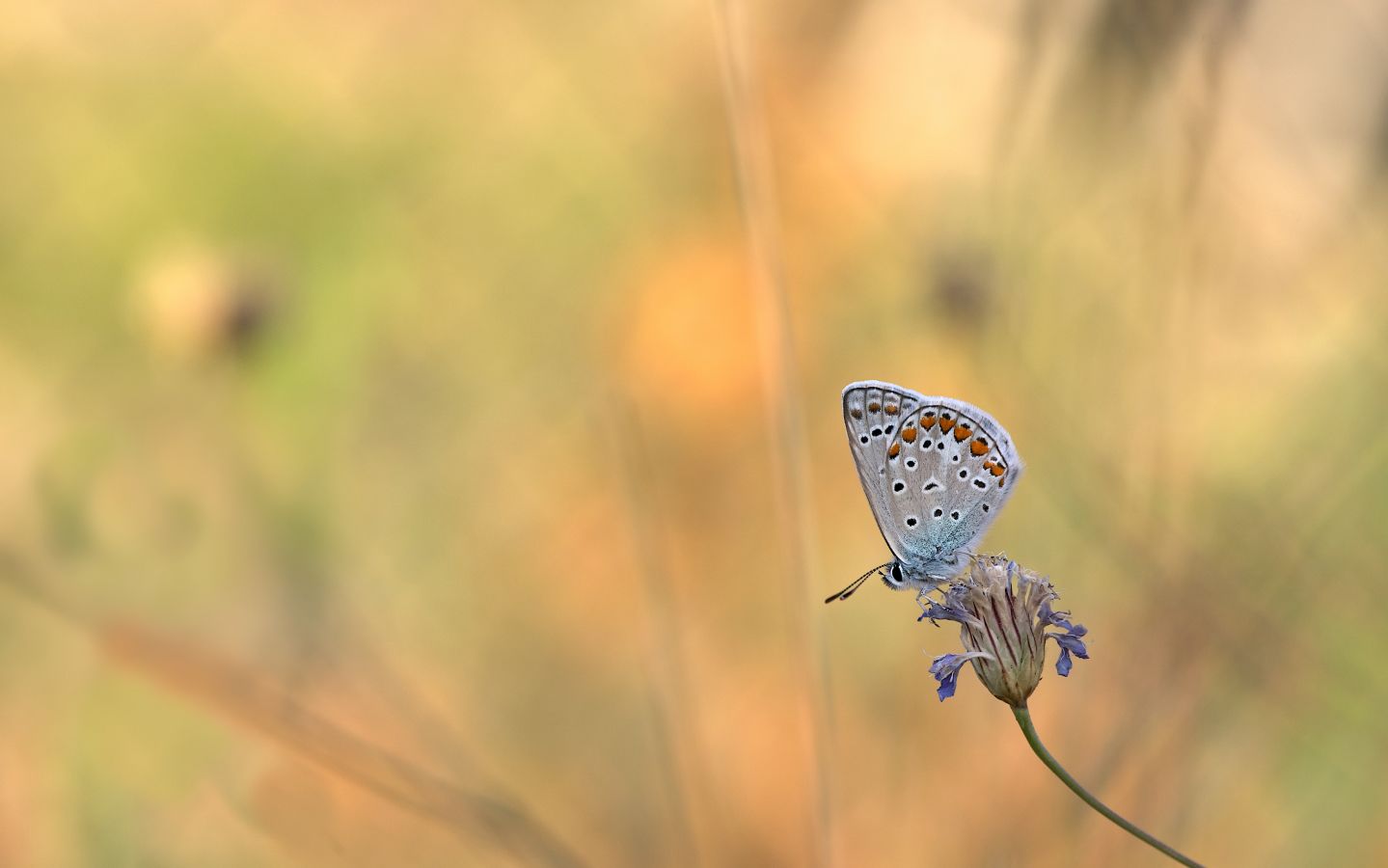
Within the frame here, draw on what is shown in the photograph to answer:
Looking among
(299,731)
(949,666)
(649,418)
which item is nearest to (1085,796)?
(949,666)

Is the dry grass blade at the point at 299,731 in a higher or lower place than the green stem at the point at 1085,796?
higher

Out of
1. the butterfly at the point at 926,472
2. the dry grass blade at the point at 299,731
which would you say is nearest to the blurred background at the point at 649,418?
the dry grass blade at the point at 299,731

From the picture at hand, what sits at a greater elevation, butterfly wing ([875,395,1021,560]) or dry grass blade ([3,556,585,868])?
dry grass blade ([3,556,585,868])

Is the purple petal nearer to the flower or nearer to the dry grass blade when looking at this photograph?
the flower

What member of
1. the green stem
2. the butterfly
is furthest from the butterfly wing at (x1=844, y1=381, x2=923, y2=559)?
the green stem

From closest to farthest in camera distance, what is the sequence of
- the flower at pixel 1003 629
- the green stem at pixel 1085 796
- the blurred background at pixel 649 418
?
the green stem at pixel 1085 796 < the flower at pixel 1003 629 < the blurred background at pixel 649 418

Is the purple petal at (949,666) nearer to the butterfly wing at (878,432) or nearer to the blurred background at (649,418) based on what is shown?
the butterfly wing at (878,432)
